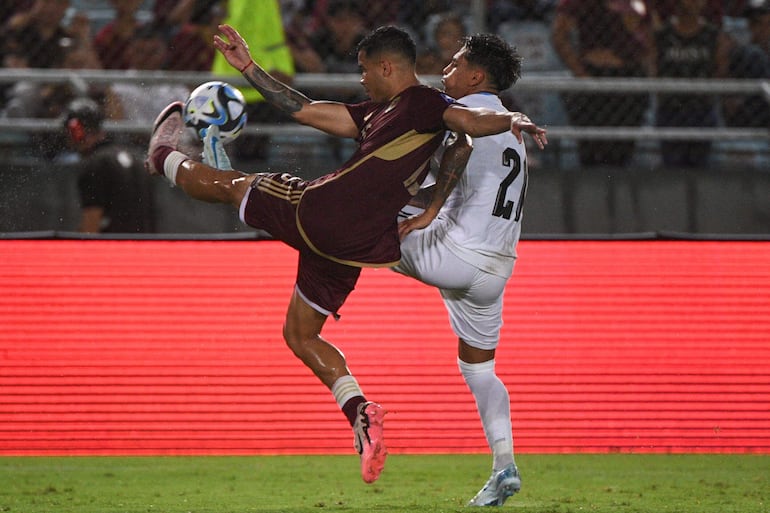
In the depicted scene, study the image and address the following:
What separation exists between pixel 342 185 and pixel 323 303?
0.55m

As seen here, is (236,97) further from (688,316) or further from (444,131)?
(688,316)

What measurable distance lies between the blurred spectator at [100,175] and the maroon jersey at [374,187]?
3.49 meters

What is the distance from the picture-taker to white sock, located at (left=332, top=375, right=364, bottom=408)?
5406 mm

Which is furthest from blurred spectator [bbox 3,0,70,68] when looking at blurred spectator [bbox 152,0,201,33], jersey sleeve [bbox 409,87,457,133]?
jersey sleeve [bbox 409,87,457,133]

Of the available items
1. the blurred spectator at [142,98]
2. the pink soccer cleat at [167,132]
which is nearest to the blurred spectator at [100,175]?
the blurred spectator at [142,98]

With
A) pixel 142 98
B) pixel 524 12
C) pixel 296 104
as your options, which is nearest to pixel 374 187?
pixel 296 104

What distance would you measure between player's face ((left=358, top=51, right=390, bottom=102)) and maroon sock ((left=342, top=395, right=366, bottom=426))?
1292 millimetres

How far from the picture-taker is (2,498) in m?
5.55

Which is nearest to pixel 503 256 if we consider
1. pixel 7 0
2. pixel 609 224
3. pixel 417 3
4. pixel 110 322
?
pixel 110 322

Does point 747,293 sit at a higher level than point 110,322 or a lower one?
higher

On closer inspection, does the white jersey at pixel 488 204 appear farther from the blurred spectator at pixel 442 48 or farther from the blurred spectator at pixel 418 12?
the blurred spectator at pixel 418 12

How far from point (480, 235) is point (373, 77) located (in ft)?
2.71

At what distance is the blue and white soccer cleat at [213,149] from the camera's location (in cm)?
595

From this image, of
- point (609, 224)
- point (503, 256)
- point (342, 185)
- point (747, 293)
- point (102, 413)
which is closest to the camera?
point (342, 185)
